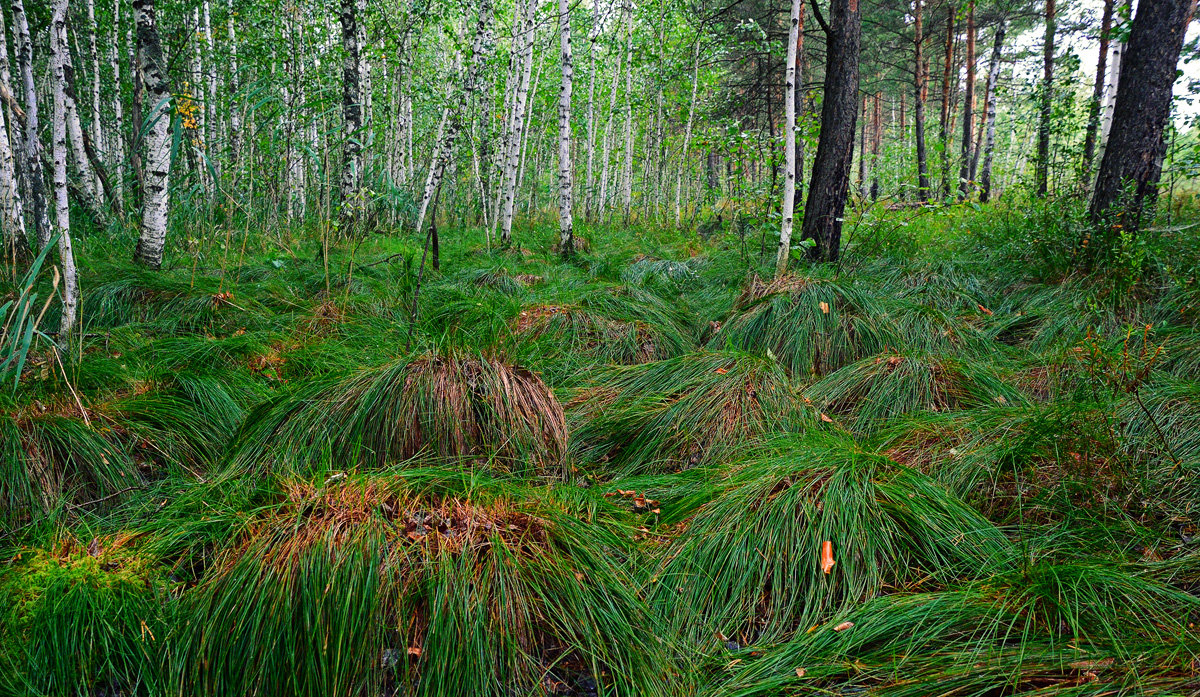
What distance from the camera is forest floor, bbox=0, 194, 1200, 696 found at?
60.7 inches

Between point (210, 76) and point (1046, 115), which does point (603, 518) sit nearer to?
point (1046, 115)

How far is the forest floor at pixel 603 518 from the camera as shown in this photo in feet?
5.06

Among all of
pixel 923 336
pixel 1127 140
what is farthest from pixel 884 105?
pixel 923 336

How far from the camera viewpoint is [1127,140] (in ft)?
17.8

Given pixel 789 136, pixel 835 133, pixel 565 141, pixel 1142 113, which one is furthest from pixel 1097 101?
pixel 565 141

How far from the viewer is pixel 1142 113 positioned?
532 centimetres

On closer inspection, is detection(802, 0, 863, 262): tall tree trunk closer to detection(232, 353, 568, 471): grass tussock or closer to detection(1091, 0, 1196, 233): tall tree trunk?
detection(1091, 0, 1196, 233): tall tree trunk

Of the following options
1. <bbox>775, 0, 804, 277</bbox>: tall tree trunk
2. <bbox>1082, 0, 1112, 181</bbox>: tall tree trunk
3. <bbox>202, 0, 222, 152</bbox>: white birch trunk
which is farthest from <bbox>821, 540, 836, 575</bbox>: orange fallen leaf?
<bbox>202, 0, 222, 152</bbox>: white birch trunk

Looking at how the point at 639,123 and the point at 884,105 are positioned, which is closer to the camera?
the point at 639,123

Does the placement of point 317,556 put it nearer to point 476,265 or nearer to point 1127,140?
point 476,265

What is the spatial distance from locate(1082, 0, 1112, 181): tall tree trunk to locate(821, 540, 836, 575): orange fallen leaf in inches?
246

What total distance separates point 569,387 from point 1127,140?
211 inches

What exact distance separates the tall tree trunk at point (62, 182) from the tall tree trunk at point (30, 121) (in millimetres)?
342

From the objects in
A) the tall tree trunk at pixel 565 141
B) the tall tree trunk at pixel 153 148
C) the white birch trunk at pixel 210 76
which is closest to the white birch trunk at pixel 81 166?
the white birch trunk at pixel 210 76
